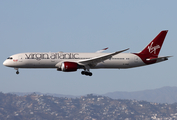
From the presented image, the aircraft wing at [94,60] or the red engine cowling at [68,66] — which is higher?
the aircraft wing at [94,60]

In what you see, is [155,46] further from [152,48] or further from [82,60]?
[82,60]

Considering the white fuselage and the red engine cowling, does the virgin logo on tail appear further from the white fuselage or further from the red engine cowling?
the red engine cowling

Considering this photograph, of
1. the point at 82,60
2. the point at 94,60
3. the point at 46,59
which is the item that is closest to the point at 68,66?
the point at 82,60

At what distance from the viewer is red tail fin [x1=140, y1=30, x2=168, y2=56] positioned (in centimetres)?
8512

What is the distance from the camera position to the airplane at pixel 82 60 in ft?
250

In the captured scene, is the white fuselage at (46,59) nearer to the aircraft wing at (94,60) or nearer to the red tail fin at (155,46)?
the aircraft wing at (94,60)

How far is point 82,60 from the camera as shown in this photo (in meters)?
78.4

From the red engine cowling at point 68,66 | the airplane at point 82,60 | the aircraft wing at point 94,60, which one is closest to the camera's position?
the red engine cowling at point 68,66

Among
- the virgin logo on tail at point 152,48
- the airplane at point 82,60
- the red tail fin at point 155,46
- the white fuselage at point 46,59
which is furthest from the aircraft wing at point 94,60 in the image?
the virgin logo on tail at point 152,48

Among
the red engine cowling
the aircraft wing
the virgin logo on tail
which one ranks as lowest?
the red engine cowling

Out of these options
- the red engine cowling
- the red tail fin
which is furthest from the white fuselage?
the red tail fin

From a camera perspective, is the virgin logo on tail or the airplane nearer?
the airplane

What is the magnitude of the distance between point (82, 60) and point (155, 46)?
21.2 metres

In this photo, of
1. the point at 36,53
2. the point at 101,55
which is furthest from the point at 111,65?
the point at 36,53
